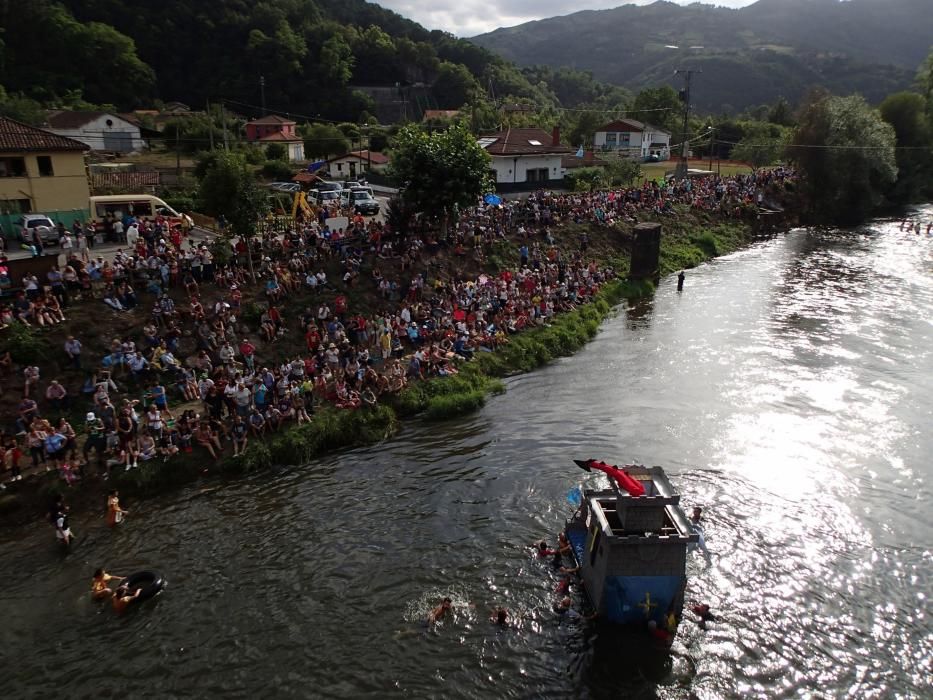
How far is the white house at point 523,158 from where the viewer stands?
Result: 171 ft

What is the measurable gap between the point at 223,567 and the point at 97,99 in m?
105

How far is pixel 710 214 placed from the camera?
5519 centimetres

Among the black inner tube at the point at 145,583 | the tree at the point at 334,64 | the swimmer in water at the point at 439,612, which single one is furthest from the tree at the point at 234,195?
the tree at the point at 334,64

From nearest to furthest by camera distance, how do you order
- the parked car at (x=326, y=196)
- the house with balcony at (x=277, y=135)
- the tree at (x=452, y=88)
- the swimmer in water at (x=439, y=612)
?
the swimmer in water at (x=439, y=612) < the parked car at (x=326, y=196) < the house with balcony at (x=277, y=135) < the tree at (x=452, y=88)

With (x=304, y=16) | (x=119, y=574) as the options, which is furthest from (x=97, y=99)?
(x=119, y=574)

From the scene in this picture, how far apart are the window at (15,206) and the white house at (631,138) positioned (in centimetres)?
7051

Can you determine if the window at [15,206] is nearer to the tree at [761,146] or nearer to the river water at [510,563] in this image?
the river water at [510,563]

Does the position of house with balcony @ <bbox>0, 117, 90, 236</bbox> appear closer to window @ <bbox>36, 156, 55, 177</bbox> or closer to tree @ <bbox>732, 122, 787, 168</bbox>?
window @ <bbox>36, 156, 55, 177</bbox>

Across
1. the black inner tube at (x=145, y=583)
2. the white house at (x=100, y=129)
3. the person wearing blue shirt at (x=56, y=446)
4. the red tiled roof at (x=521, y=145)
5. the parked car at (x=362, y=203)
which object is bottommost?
the black inner tube at (x=145, y=583)

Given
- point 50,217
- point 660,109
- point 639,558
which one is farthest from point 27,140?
point 660,109

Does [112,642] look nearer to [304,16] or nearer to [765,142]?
[765,142]

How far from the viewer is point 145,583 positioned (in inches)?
555

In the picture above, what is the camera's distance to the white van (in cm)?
3222

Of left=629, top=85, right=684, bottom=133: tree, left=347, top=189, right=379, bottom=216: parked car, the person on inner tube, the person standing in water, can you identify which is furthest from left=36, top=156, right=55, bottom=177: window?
left=629, top=85, right=684, bottom=133: tree
